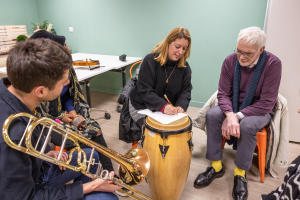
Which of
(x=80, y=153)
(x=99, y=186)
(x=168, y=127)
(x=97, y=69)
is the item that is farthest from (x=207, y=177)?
(x=97, y=69)

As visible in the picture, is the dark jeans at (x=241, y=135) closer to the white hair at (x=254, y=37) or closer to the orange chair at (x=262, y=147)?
the orange chair at (x=262, y=147)

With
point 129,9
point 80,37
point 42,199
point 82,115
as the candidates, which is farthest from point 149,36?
point 42,199

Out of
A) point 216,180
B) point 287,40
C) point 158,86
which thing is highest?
point 287,40

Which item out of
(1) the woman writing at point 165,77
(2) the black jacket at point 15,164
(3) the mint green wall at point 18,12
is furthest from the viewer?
(3) the mint green wall at point 18,12

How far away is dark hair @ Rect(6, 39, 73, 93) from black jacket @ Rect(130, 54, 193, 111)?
0.89 m

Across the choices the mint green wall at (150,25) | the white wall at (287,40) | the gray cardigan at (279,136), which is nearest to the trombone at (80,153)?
the gray cardigan at (279,136)

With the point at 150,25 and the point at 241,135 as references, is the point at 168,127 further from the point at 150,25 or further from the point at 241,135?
the point at 150,25

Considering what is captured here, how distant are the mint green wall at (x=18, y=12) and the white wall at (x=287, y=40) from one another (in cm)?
382

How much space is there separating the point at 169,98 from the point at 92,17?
2409 mm

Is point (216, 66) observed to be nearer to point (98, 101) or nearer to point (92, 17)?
point (98, 101)

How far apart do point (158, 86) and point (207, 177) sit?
0.84 meters

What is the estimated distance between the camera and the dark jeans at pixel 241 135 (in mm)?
1550

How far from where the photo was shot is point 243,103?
1.68 meters

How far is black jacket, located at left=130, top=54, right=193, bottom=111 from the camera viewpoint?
1658 millimetres
